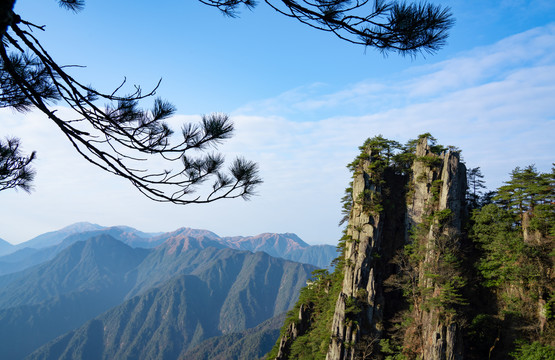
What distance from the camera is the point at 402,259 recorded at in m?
24.0

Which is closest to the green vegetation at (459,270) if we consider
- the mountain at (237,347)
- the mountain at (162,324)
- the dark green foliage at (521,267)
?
the dark green foliage at (521,267)

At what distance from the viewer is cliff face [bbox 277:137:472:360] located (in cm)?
2011

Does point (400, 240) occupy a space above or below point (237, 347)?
above

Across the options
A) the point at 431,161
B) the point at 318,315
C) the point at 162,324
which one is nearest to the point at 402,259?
the point at 431,161

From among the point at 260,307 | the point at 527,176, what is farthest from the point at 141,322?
the point at 527,176

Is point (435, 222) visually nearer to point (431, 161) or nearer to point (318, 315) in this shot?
point (431, 161)

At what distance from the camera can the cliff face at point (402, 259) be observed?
792 inches

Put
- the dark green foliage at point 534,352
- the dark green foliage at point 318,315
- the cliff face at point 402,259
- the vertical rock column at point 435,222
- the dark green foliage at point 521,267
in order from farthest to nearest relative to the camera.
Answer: the dark green foliage at point 318,315 → the cliff face at point 402,259 → the vertical rock column at point 435,222 → the dark green foliage at point 521,267 → the dark green foliage at point 534,352

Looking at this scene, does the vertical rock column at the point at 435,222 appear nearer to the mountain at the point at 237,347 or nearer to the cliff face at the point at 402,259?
the cliff face at the point at 402,259

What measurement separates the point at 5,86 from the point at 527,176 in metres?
25.8

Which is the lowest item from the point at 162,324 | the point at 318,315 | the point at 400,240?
the point at 162,324

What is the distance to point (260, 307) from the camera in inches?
7805

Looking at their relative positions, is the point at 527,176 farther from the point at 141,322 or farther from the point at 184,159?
the point at 141,322

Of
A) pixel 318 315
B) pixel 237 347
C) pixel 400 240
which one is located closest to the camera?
pixel 400 240
